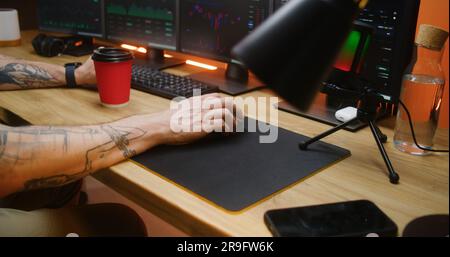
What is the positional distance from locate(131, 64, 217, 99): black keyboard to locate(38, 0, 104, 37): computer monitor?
0.58 metres

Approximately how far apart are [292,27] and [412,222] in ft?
1.13

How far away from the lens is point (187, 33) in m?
1.56

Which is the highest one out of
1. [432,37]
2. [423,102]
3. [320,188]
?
[432,37]

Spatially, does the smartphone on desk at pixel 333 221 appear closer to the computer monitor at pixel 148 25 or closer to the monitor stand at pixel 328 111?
the monitor stand at pixel 328 111

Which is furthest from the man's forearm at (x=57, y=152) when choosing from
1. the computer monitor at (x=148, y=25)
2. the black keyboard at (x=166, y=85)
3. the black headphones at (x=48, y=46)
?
the black headphones at (x=48, y=46)

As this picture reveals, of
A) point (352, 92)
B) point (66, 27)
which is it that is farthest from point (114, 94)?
point (66, 27)

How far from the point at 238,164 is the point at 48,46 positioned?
115 centimetres

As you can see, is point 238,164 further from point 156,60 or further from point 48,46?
point 48,46

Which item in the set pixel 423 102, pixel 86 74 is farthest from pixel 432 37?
pixel 86 74

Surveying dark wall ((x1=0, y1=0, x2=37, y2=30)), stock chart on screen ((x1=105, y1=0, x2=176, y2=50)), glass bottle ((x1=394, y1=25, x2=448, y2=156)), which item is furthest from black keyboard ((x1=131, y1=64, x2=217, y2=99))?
dark wall ((x1=0, y1=0, x2=37, y2=30))

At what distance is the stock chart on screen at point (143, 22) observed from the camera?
1601 mm

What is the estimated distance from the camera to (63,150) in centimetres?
85

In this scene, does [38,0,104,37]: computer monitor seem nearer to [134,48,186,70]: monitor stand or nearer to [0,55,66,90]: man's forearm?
[134,48,186,70]: monitor stand

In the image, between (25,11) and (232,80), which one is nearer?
(232,80)
